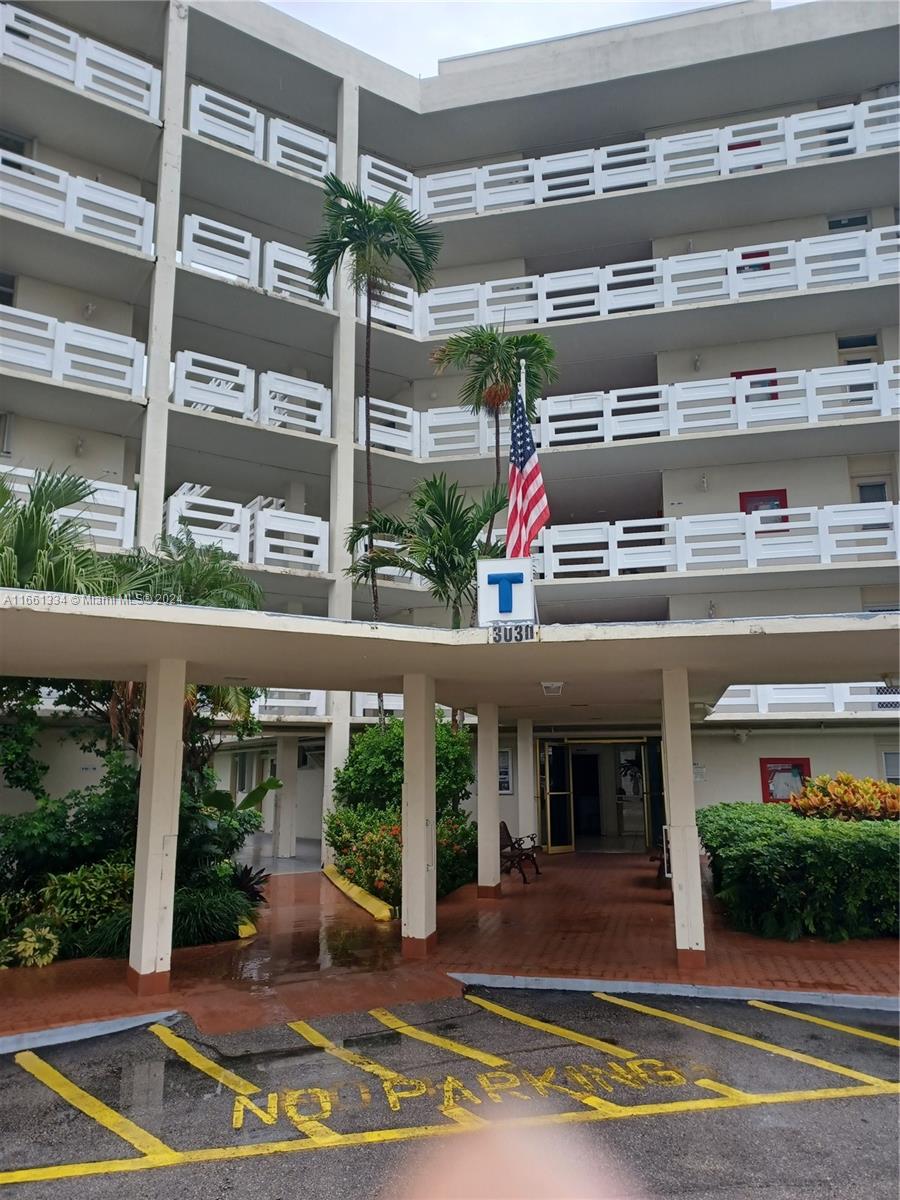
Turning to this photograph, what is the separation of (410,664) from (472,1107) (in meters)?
4.35

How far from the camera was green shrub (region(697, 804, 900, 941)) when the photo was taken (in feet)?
31.2

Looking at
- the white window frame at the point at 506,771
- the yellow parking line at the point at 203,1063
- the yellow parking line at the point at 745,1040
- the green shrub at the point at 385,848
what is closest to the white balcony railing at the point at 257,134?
the white window frame at the point at 506,771

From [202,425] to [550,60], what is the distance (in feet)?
44.9

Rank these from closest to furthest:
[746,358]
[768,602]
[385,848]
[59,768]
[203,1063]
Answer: [203,1063] → [385,848] → [59,768] → [768,602] → [746,358]

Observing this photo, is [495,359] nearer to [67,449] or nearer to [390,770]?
[390,770]

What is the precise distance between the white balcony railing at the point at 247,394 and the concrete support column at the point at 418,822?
1109 cm

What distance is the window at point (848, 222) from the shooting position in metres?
21.0

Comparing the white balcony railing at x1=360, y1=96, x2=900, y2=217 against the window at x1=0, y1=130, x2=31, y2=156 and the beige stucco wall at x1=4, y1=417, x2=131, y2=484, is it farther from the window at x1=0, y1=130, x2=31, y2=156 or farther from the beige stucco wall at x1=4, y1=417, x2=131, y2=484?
the beige stucco wall at x1=4, y1=417, x2=131, y2=484

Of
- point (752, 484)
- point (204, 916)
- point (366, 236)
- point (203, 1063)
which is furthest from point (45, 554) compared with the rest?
point (752, 484)

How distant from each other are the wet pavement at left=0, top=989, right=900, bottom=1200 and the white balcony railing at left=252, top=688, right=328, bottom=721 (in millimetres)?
10555

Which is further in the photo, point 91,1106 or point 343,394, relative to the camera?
point 343,394

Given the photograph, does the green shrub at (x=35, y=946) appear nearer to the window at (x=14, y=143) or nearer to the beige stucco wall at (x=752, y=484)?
the beige stucco wall at (x=752, y=484)

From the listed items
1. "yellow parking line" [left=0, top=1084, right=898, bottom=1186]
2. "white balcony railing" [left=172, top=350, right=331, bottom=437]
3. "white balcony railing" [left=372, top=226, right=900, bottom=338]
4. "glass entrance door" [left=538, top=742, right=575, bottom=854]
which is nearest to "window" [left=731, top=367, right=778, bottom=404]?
"white balcony railing" [left=372, top=226, right=900, bottom=338]

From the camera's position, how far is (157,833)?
802cm
